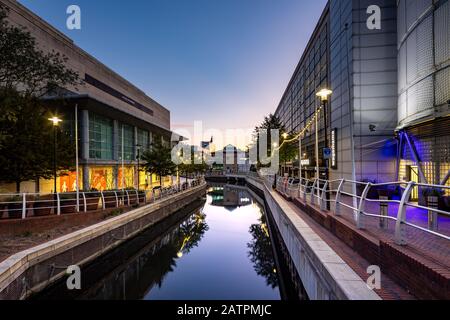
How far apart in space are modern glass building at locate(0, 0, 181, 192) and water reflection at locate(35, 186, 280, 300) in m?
12.0

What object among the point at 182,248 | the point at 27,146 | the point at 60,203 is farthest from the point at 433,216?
the point at 27,146

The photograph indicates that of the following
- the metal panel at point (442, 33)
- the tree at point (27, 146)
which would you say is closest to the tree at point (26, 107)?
the tree at point (27, 146)

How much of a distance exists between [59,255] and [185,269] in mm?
6028

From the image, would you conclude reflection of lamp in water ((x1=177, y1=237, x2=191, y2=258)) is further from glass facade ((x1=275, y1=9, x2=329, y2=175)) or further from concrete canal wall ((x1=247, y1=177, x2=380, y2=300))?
glass facade ((x1=275, y1=9, x2=329, y2=175))

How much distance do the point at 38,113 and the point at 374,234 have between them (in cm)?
2064

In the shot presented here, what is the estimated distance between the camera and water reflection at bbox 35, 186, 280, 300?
1040 cm

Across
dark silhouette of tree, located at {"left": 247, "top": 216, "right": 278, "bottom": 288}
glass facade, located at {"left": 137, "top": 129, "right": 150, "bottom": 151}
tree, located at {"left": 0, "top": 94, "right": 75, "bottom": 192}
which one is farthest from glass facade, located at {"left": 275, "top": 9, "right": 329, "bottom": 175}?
tree, located at {"left": 0, "top": 94, "right": 75, "bottom": 192}

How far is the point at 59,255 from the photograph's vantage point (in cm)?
940

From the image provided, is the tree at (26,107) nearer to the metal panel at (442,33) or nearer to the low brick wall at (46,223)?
the low brick wall at (46,223)

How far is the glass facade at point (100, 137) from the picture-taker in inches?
1140

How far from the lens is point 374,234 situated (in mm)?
6004

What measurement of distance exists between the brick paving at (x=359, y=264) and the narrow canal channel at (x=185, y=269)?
3985 mm
